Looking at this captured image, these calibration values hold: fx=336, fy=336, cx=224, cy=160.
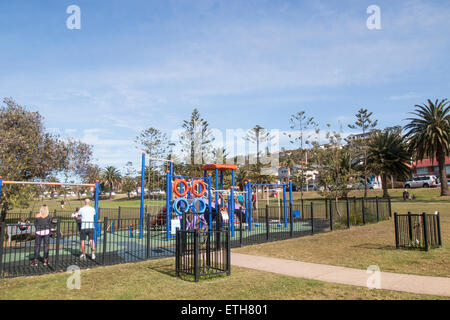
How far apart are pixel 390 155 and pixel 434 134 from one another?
7.93 metres

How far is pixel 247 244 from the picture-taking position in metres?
13.3

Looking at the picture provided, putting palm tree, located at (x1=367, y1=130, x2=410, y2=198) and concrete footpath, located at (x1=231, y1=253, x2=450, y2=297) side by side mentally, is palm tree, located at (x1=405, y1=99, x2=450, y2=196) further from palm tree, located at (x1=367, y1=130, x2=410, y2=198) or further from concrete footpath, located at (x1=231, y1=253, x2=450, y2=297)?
concrete footpath, located at (x1=231, y1=253, x2=450, y2=297)

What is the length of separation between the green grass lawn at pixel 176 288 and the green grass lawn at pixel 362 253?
7.92 feet

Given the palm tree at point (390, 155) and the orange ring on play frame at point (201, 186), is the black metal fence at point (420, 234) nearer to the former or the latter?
the orange ring on play frame at point (201, 186)

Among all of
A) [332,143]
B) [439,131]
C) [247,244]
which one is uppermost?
[439,131]

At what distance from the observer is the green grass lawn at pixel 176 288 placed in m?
6.25

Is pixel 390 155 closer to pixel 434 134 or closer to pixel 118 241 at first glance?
pixel 434 134

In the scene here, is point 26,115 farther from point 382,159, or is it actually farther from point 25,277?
point 382,159

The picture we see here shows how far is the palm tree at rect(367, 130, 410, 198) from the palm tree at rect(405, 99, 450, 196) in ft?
11.0

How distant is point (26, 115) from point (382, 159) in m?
43.2

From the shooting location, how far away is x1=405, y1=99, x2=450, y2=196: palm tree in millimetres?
41156
